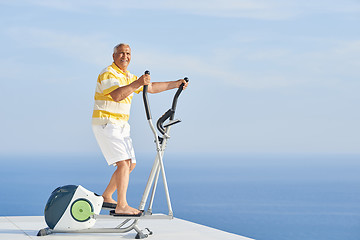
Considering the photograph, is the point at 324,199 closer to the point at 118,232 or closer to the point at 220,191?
the point at 220,191

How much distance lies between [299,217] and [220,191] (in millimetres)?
10397

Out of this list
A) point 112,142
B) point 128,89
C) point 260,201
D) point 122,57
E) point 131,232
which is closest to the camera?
point 128,89

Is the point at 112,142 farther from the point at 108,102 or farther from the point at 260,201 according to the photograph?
the point at 260,201

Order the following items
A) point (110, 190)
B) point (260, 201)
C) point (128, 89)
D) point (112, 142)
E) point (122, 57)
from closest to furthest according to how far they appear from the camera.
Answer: point (128, 89) < point (112, 142) < point (122, 57) < point (110, 190) < point (260, 201)

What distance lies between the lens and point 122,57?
4.60 m

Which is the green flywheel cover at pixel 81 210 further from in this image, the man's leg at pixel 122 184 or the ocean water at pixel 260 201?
the ocean water at pixel 260 201

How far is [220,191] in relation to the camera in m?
42.8

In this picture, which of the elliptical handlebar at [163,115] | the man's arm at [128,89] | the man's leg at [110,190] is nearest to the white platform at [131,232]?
the man's leg at [110,190]

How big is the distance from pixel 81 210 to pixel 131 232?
1.57 ft

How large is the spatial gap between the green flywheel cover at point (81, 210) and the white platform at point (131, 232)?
0.14m

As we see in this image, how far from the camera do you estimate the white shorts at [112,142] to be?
445cm

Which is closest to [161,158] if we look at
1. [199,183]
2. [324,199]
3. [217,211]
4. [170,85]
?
[170,85]

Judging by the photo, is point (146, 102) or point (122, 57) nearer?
point (146, 102)

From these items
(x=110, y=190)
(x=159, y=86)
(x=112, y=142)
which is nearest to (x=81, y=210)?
(x=110, y=190)
